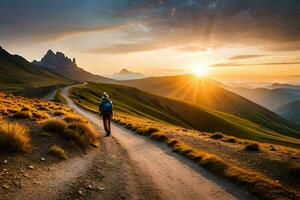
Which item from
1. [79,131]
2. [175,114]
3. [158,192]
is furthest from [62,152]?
[175,114]

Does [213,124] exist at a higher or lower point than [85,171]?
lower

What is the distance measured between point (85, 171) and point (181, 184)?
4.25m

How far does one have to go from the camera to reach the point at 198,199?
977 centimetres

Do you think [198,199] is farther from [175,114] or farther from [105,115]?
[175,114]

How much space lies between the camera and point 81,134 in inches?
679

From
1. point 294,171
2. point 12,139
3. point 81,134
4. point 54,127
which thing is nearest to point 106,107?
point 81,134

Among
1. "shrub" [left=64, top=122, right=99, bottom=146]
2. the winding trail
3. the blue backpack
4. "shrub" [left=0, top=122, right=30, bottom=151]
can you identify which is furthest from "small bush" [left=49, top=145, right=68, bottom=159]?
the blue backpack

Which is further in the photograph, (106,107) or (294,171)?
(106,107)

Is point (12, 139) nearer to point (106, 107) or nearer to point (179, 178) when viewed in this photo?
point (179, 178)

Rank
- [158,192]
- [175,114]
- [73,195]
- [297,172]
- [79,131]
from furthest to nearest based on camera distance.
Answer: [175,114], [79,131], [297,172], [158,192], [73,195]

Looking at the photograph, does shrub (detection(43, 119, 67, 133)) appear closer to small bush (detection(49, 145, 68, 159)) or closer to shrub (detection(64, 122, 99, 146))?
shrub (detection(64, 122, 99, 146))

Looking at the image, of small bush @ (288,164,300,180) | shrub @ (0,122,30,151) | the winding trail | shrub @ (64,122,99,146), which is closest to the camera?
the winding trail

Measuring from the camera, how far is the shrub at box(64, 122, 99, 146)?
1622 cm

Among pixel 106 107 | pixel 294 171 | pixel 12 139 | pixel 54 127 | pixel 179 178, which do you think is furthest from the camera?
pixel 106 107
